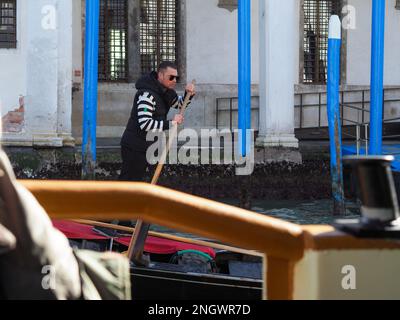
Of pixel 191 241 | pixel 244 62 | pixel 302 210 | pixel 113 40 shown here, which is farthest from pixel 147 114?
pixel 113 40

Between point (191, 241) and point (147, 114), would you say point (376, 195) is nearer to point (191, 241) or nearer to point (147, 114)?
point (191, 241)

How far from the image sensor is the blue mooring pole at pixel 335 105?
8430mm

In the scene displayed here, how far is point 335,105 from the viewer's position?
28.2ft

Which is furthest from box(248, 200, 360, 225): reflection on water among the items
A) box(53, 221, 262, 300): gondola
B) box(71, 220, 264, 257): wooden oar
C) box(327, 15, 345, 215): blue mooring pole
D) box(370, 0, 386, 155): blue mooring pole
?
box(53, 221, 262, 300): gondola

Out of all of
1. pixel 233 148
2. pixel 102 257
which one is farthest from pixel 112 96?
pixel 102 257

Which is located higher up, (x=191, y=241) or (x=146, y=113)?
(x=146, y=113)

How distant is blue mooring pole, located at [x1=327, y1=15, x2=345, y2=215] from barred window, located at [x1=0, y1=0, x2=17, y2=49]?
5817 mm

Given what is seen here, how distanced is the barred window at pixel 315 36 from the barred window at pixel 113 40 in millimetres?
3354

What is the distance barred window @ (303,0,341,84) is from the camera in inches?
566

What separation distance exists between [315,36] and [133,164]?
28.1 feet

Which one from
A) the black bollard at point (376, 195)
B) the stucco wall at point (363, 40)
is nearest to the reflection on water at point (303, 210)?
the stucco wall at point (363, 40)

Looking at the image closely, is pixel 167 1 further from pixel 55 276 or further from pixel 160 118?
pixel 55 276

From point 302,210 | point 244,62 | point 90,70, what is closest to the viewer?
point 90,70

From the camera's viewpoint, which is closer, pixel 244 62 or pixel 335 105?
pixel 335 105
